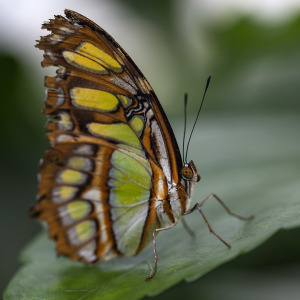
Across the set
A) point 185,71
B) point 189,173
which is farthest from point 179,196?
point 185,71

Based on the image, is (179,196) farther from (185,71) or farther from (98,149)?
(185,71)

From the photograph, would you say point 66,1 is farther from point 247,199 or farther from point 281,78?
point 247,199

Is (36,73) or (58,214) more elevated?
(36,73)

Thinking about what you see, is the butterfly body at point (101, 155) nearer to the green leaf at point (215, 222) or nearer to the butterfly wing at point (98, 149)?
the butterfly wing at point (98, 149)

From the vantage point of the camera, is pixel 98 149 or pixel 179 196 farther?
pixel 179 196

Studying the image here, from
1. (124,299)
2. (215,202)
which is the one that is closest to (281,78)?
(215,202)

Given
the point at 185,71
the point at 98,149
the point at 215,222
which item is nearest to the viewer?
the point at 98,149

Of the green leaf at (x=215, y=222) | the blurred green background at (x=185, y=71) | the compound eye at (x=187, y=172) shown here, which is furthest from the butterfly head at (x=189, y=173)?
the blurred green background at (x=185, y=71)
